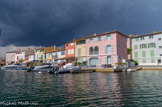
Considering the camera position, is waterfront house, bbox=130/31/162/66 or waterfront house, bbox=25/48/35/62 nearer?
waterfront house, bbox=130/31/162/66

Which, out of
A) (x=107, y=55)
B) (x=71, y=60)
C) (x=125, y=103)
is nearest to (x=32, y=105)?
(x=125, y=103)

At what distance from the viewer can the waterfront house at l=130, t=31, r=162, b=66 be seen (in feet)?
126

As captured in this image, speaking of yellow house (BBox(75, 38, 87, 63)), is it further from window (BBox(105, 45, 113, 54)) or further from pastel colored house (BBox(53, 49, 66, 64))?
pastel colored house (BBox(53, 49, 66, 64))

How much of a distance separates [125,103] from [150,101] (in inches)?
63.1

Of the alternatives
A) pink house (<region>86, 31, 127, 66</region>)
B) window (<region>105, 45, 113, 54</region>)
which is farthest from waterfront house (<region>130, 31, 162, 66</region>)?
window (<region>105, 45, 113, 54</region>)

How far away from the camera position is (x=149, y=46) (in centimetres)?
4034

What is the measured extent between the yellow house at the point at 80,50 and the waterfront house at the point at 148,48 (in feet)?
61.7

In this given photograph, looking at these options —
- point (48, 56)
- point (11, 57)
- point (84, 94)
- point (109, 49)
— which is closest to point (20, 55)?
point (11, 57)

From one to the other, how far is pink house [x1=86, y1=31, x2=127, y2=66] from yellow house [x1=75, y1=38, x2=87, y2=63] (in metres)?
1.62

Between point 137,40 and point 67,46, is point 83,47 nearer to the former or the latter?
point 67,46

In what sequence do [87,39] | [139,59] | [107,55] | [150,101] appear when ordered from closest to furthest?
[150,101] < [107,55] < [87,39] < [139,59]

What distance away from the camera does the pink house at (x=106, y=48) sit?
32.4 metres

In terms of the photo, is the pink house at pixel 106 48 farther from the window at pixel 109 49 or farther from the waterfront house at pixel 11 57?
the waterfront house at pixel 11 57

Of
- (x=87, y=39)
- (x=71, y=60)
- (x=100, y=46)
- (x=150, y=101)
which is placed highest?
(x=87, y=39)
